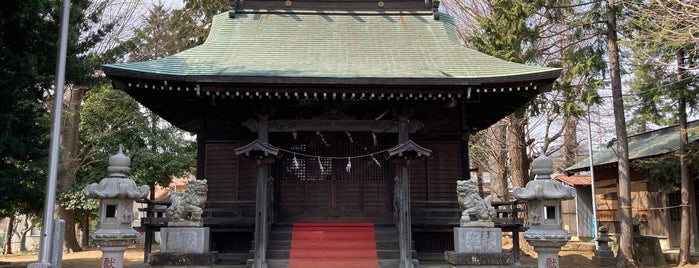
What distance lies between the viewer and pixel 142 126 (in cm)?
2205

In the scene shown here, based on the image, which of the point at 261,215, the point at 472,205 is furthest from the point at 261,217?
the point at 472,205

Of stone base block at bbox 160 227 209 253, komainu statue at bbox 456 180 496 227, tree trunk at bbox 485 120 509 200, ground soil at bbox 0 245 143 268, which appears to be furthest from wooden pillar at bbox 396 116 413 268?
tree trunk at bbox 485 120 509 200

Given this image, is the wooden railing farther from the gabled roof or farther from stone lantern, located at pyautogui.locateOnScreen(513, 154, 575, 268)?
the gabled roof

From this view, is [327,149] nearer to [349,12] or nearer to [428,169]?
[428,169]

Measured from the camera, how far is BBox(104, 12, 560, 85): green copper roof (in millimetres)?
10016

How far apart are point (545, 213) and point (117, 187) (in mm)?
7420

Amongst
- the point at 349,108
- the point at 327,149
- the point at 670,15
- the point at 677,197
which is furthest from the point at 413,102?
the point at 677,197

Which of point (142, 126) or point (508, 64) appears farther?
point (142, 126)

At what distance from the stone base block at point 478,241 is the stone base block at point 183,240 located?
4.87m

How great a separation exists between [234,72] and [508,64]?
19.5 feet

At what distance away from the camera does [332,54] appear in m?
12.4

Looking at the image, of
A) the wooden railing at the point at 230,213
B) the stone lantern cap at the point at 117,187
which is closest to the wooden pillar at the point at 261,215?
A: the wooden railing at the point at 230,213

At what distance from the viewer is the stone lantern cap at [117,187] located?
8.66m

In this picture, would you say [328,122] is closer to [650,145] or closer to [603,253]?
[603,253]
